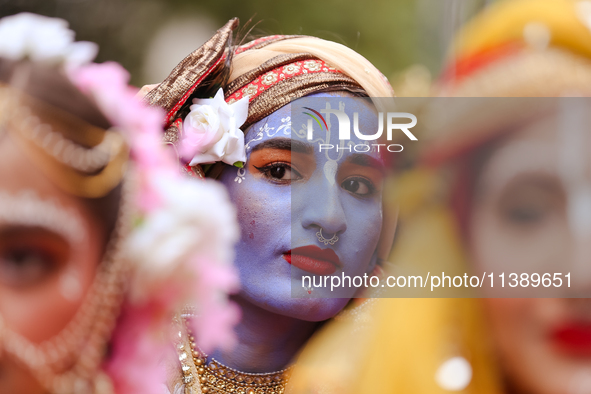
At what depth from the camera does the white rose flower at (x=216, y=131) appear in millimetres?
2117

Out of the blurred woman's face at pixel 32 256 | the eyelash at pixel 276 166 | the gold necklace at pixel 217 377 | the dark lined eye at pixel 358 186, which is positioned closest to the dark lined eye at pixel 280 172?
the eyelash at pixel 276 166

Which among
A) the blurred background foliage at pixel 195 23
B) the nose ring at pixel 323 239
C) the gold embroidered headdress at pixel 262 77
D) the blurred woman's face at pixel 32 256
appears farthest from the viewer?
the blurred background foliage at pixel 195 23

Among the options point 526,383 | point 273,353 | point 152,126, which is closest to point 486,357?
point 526,383

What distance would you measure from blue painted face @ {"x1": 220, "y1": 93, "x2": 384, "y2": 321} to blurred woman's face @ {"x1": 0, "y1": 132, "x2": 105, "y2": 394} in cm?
98

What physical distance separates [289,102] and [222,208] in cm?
109

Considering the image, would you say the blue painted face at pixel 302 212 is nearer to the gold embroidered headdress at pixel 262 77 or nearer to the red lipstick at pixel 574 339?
the gold embroidered headdress at pixel 262 77

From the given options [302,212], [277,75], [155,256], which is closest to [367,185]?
[302,212]

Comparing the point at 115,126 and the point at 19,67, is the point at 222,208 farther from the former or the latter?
the point at 19,67

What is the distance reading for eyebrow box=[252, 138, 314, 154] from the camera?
6.73 ft

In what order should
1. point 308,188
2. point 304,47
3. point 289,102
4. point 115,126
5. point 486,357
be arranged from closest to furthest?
point 115,126 < point 486,357 < point 308,188 < point 289,102 < point 304,47

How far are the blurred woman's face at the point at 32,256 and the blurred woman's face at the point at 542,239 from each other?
0.78m

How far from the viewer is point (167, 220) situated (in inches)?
43.1

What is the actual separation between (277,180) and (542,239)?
3.48 ft

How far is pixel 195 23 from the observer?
6.40 metres
